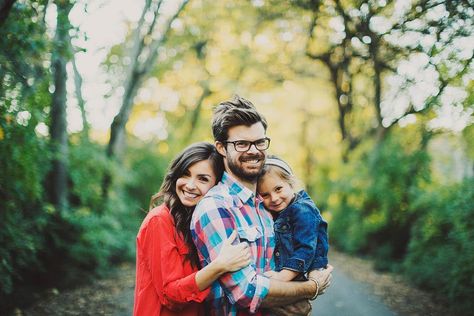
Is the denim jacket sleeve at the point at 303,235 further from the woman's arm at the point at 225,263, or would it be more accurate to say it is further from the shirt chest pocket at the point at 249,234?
the woman's arm at the point at 225,263

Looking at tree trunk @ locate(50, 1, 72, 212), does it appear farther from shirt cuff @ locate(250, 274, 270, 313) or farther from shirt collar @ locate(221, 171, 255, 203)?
shirt cuff @ locate(250, 274, 270, 313)

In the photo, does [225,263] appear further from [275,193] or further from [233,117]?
[233,117]

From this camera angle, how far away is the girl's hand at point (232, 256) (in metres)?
2.52

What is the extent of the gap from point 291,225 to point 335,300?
16.4 feet

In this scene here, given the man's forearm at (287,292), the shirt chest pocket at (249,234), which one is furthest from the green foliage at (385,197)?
the shirt chest pocket at (249,234)

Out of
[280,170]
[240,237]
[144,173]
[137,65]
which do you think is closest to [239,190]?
[240,237]

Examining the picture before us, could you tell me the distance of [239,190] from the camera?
9.45ft

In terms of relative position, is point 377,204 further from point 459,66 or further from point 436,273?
point 459,66

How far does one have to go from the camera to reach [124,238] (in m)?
10.4

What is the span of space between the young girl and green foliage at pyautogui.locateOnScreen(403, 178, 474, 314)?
161 inches

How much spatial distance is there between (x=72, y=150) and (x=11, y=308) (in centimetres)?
360

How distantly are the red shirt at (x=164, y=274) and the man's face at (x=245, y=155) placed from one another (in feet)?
1.98

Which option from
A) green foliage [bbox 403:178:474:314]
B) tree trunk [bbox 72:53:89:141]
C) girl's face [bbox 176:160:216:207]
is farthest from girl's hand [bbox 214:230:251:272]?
tree trunk [bbox 72:53:89:141]

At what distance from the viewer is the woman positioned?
2.60 metres
